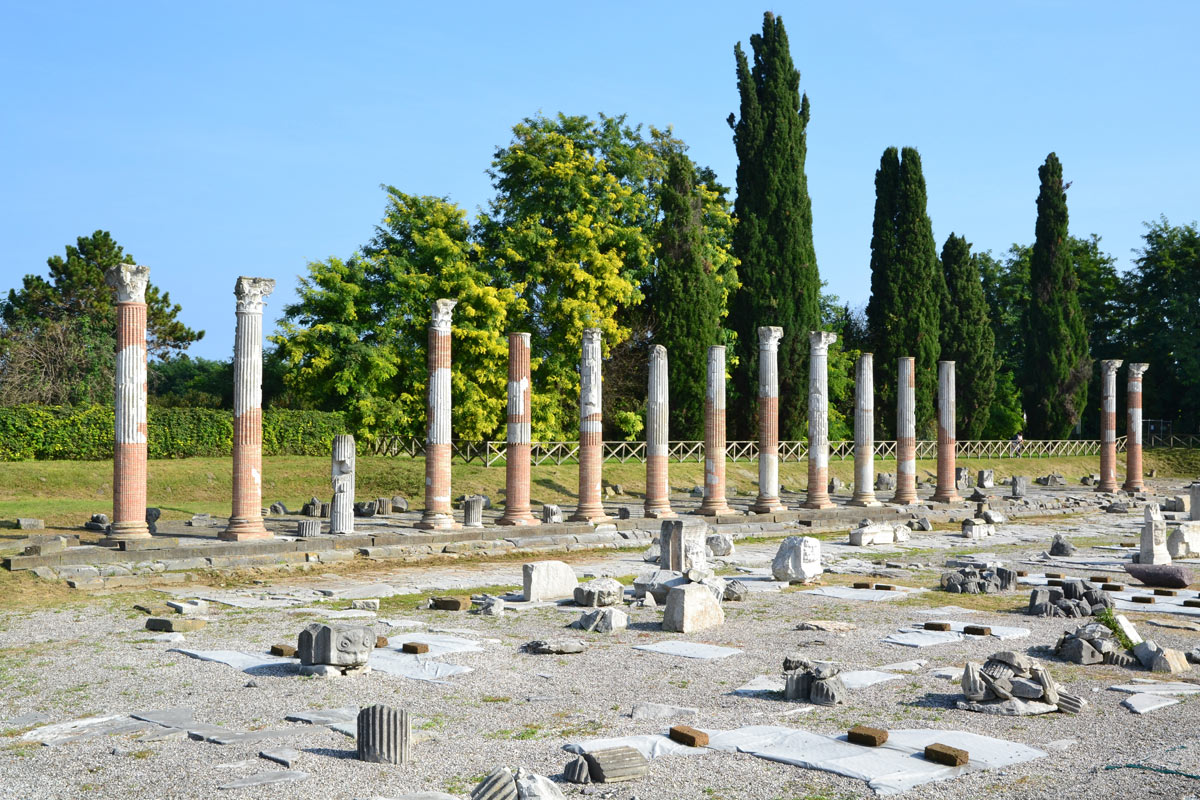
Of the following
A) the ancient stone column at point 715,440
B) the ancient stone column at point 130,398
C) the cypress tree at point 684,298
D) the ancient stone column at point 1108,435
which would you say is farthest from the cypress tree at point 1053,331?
the ancient stone column at point 130,398

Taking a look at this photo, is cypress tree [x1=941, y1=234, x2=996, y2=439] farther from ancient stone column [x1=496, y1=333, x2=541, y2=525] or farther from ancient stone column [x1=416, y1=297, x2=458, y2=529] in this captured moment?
ancient stone column [x1=416, y1=297, x2=458, y2=529]

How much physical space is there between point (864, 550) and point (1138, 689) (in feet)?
47.7

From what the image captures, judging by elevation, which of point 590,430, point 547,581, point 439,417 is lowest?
point 547,581

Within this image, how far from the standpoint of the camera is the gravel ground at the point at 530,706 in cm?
737

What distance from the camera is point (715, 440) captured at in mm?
29516

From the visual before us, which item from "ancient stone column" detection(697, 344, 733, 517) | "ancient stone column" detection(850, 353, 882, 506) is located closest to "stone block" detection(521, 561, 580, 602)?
"ancient stone column" detection(697, 344, 733, 517)

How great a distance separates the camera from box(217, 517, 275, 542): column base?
68.7 ft

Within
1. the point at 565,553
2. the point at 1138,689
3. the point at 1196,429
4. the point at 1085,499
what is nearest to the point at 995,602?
the point at 1138,689

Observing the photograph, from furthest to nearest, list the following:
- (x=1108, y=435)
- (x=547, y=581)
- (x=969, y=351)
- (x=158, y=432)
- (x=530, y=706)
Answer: (x=969, y=351) < (x=1108, y=435) < (x=158, y=432) < (x=547, y=581) < (x=530, y=706)

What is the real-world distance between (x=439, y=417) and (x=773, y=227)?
87.0 feet

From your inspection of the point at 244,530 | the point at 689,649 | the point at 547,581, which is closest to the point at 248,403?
the point at 244,530

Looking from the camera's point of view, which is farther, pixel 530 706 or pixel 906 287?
pixel 906 287

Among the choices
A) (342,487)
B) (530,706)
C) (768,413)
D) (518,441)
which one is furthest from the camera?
(768,413)

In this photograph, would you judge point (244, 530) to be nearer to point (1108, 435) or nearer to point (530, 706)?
point (530, 706)
